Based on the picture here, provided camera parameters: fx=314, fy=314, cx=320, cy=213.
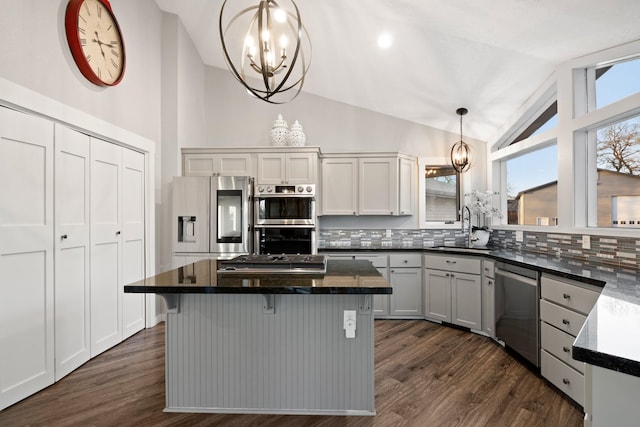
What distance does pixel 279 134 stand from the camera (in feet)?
13.8

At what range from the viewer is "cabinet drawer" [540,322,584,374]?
6.80 ft

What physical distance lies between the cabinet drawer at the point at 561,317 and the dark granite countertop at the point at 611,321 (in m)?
0.24

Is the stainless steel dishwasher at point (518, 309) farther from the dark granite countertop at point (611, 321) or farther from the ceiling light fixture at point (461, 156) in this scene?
the ceiling light fixture at point (461, 156)

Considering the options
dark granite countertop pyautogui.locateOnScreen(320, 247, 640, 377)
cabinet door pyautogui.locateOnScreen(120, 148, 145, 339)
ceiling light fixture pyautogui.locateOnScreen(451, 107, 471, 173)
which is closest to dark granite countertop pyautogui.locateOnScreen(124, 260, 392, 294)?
dark granite countertop pyautogui.locateOnScreen(320, 247, 640, 377)

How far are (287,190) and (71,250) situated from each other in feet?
6.91

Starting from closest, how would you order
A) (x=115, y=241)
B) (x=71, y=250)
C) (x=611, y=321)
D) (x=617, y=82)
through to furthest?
(x=611, y=321) → (x=617, y=82) → (x=71, y=250) → (x=115, y=241)

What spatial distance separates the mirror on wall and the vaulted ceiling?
0.60m

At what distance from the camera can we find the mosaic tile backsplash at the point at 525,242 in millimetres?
2291

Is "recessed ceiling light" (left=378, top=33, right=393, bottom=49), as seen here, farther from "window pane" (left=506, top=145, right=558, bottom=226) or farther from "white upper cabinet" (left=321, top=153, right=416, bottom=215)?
"window pane" (left=506, top=145, right=558, bottom=226)

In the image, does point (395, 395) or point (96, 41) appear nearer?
point (395, 395)

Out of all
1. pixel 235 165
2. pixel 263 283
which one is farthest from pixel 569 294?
pixel 235 165

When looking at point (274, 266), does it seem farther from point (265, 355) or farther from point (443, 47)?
point (443, 47)

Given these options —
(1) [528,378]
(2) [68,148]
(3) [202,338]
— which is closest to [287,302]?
(3) [202,338]

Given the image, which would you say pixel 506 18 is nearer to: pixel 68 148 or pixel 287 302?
pixel 287 302
